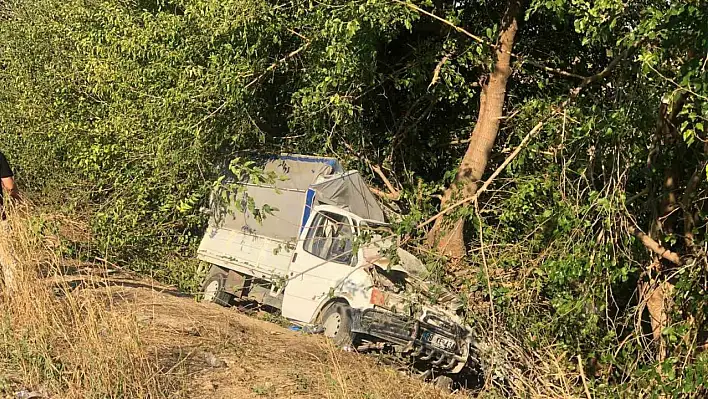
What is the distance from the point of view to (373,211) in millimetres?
→ 9938

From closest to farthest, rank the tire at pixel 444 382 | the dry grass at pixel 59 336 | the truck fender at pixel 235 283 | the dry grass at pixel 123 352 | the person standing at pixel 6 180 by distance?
the dry grass at pixel 59 336, the dry grass at pixel 123 352, the person standing at pixel 6 180, the tire at pixel 444 382, the truck fender at pixel 235 283

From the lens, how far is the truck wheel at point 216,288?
11258 millimetres

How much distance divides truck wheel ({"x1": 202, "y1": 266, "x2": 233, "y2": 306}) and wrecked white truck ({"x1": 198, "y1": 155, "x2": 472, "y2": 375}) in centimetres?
2

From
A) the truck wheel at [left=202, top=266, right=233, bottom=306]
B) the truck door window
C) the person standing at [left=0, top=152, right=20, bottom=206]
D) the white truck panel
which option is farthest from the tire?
the person standing at [left=0, top=152, right=20, bottom=206]

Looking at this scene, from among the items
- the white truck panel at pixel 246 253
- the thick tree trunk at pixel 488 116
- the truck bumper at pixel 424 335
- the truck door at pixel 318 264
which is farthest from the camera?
the white truck panel at pixel 246 253

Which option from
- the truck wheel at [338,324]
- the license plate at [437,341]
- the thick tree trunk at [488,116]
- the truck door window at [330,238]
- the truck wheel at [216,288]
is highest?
the thick tree trunk at [488,116]

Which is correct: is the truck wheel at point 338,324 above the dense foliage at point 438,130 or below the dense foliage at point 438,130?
below

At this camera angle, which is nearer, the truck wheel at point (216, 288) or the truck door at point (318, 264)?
the truck door at point (318, 264)

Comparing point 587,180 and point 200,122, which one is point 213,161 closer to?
point 200,122

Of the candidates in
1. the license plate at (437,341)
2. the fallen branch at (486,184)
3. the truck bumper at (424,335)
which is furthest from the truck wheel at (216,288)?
the fallen branch at (486,184)

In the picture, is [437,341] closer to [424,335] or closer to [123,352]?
[424,335]

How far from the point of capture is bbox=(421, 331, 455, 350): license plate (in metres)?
8.29

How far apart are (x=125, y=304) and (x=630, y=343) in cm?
454

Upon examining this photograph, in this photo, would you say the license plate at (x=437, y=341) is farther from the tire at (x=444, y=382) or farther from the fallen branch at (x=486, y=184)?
the fallen branch at (x=486, y=184)
